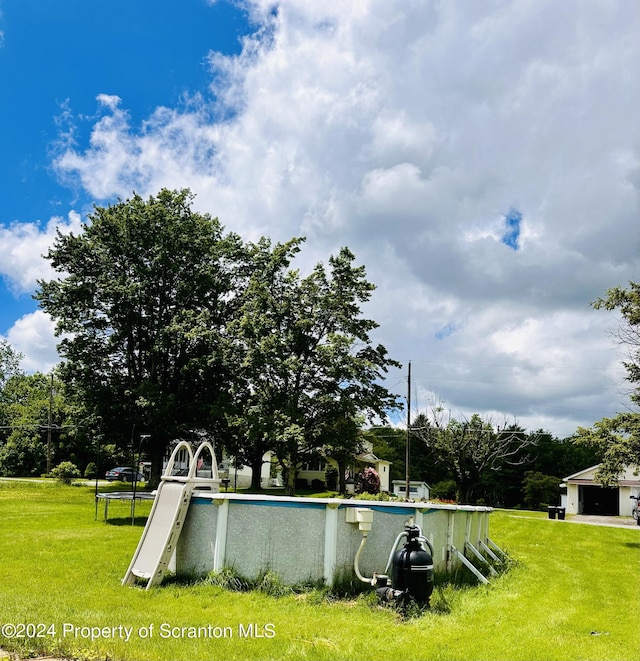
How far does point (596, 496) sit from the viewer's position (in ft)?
139

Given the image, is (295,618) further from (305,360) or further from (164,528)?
(305,360)

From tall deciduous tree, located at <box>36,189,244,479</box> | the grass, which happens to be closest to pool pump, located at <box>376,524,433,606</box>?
the grass

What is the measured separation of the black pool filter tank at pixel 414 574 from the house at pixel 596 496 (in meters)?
36.7

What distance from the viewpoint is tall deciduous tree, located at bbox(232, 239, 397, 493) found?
2659 cm

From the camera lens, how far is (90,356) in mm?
31062

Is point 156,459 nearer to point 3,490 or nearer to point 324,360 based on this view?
point 3,490

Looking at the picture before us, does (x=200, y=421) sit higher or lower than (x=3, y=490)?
higher

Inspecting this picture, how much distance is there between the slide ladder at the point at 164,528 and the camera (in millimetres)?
8086

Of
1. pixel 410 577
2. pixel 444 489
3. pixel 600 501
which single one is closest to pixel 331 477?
pixel 444 489

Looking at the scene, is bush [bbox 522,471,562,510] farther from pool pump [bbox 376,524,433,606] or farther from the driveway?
pool pump [bbox 376,524,433,606]

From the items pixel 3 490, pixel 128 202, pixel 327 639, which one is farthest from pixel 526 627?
pixel 128 202

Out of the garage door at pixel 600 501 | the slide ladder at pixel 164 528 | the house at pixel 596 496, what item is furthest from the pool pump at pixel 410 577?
the garage door at pixel 600 501

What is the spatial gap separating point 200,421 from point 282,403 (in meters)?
7.60

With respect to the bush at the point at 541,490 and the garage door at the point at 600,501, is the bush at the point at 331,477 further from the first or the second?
the bush at the point at 541,490
